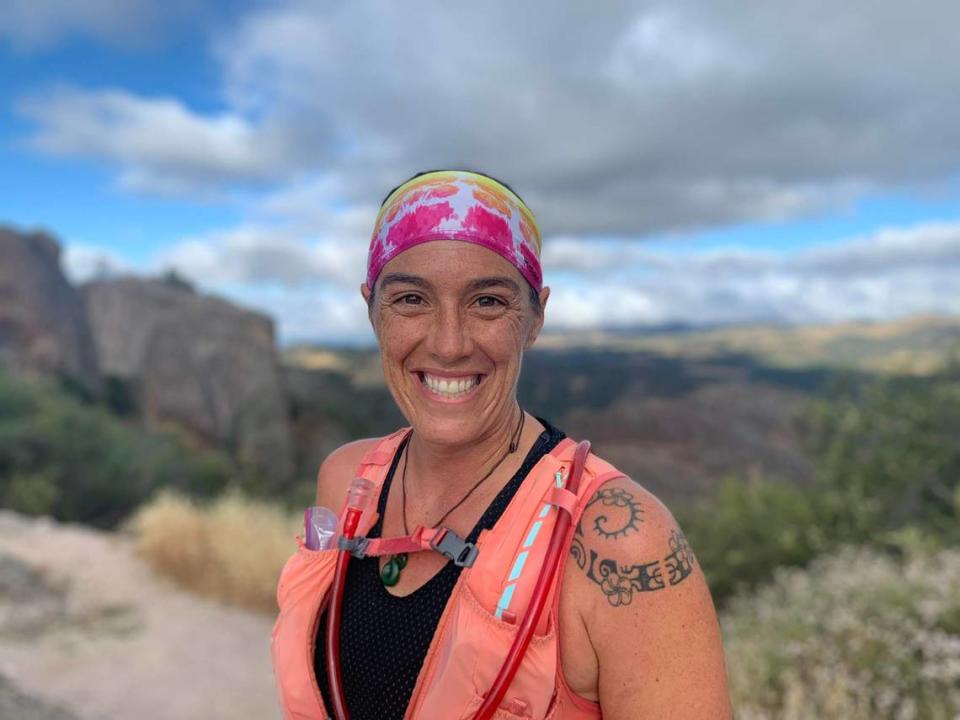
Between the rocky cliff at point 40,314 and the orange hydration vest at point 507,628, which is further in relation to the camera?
the rocky cliff at point 40,314

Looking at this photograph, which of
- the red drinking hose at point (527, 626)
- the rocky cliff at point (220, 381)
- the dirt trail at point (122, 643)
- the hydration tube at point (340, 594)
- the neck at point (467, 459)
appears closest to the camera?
the red drinking hose at point (527, 626)

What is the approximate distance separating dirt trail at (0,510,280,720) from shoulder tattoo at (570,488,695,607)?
483 centimetres

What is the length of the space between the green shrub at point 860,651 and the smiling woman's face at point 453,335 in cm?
299

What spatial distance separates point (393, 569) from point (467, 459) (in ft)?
1.01

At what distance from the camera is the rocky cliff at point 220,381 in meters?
22.6

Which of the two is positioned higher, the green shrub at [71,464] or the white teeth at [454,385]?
the white teeth at [454,385]

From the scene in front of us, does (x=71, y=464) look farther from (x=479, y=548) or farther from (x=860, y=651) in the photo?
(x=479, y=548)

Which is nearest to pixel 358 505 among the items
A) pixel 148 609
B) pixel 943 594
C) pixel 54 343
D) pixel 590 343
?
pixel 943 594

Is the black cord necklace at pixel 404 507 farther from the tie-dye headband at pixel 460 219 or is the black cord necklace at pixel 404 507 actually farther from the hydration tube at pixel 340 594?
the tie-dye headband at pixel 460 219

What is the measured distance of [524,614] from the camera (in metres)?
1.32

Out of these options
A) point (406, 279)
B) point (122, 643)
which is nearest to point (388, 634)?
point (406, 279)

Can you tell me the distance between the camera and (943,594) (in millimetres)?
4465

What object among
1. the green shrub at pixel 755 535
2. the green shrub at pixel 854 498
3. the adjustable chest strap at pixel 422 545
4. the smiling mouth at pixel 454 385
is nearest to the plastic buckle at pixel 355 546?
the adjustable chest strap at pixel 422 545

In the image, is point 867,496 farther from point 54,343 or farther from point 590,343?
point 590,343
